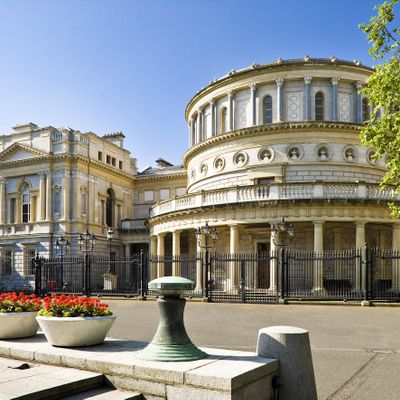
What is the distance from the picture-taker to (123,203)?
2012 inches

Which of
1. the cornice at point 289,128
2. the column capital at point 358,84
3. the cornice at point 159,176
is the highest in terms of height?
the column capital at point 358,84

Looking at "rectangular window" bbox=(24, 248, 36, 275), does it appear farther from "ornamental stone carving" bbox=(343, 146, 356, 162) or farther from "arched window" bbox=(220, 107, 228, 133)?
"ornamental stone carving" bbox=(343, 146, 356, 162)

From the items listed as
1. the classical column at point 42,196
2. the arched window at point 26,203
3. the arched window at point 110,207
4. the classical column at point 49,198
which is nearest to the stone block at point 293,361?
the classical column at point 49,198

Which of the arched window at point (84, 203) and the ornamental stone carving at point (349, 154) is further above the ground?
the ornamental stone carving at point (349, 154)

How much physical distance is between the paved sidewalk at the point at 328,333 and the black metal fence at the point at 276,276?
2.50 m

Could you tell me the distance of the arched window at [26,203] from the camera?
46875 millimetres

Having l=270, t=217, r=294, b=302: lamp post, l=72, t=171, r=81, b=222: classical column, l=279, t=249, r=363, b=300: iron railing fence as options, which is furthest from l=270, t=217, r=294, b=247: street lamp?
l=72, t=171, r=81, b=222: classical column

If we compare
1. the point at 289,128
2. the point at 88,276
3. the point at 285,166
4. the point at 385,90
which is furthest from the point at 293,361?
the point at 289,128

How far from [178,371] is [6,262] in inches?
1783

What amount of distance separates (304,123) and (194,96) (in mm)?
11638

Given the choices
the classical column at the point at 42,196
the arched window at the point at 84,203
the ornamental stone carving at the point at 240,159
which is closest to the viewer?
the ornamental stone carving at the point at 240,159

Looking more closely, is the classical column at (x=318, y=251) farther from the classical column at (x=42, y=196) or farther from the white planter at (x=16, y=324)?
the classical column at (x=42, y=196)

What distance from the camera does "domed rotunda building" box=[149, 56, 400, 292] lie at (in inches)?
1138

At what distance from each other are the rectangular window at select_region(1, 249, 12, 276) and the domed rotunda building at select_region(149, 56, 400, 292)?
658 inches
